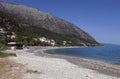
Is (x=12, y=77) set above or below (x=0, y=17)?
below

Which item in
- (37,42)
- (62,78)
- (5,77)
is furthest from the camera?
(37,42)

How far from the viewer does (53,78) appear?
67.5ft

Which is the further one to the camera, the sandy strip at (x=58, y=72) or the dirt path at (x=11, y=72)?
the sandy strip at (x=58, y=72)

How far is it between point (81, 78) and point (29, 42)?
148 metres

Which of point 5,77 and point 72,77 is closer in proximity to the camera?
point 5,77

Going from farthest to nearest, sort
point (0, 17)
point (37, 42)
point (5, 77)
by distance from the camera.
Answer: point (0, 17)
point (37, 42)
point (5, 77)

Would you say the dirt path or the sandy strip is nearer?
the dirt path

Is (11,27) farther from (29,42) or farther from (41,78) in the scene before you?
(41,78)

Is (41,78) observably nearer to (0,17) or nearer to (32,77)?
(32,77)

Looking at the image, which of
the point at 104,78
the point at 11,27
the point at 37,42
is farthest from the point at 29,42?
the point at 104,78

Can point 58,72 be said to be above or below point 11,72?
below

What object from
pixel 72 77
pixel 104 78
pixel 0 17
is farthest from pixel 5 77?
pixel 0 17

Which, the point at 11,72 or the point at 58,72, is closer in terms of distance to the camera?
the point at 11,72

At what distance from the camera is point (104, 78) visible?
75.8 feet
